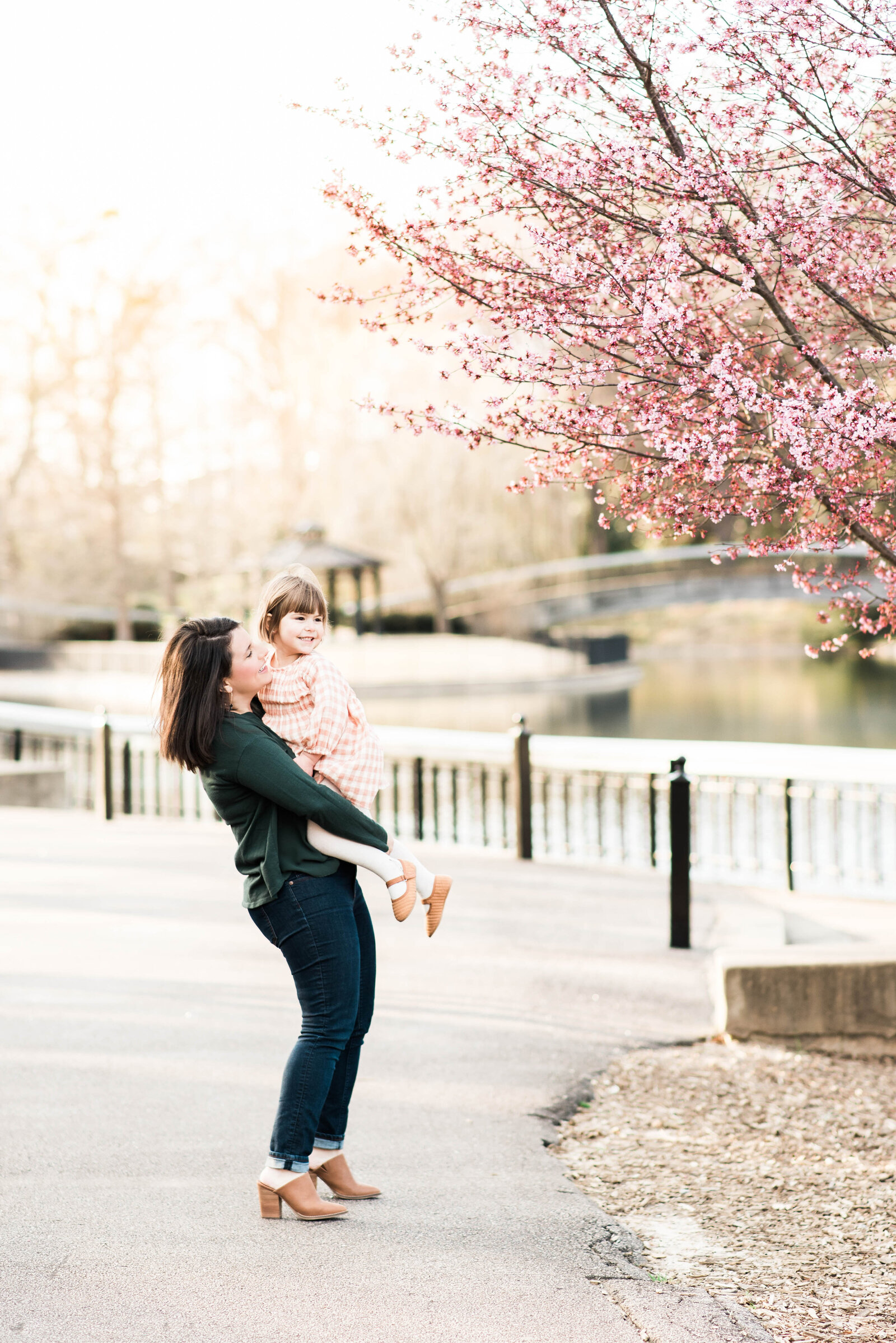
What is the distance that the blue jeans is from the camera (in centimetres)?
341

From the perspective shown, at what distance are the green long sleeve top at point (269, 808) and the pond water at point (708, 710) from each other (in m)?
27.9

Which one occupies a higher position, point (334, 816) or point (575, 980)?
point (334, 816)

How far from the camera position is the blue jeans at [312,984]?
11.2ft

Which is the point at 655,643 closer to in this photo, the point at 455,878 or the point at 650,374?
the point at 455,878

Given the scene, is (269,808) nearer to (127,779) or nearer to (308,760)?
(308,760)

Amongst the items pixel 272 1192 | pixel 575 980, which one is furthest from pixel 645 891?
pixel 272 1192

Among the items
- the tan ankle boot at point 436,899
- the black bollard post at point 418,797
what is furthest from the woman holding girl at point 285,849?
the black bollard post at point 418,797

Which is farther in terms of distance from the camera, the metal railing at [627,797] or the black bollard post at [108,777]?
the black bollard post at [108,777]

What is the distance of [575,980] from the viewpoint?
21.4 feet

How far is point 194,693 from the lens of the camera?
3.37 m

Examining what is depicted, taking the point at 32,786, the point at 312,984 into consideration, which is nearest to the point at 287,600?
the point at 312,984

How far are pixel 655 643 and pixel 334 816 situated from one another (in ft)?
189

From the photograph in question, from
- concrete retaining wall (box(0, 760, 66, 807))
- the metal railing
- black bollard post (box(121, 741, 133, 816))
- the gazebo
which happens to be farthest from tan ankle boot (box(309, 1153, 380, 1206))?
the gazebo

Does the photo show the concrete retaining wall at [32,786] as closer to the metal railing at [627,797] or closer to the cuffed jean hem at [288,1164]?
the metal railing at [627,797]
